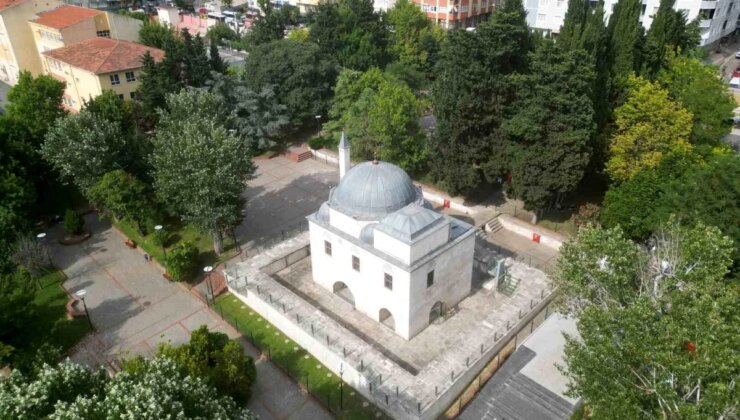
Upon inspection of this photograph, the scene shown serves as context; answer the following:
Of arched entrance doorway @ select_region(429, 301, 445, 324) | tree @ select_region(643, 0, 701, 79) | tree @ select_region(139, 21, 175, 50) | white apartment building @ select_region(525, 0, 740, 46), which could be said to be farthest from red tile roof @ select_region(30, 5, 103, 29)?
tree @ select_region(643, 0, 701, 79)

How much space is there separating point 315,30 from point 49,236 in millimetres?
42261

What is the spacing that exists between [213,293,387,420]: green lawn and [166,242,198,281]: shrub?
3.49 metres

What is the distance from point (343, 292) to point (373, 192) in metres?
8.27

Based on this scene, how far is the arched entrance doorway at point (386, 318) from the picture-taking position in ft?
107

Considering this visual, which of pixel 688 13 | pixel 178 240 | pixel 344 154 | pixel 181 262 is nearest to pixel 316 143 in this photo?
pixel 178 240

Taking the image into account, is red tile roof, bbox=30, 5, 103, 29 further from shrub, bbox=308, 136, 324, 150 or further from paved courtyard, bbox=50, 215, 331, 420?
paved courtyard, bbox=50, 215, 331, 420

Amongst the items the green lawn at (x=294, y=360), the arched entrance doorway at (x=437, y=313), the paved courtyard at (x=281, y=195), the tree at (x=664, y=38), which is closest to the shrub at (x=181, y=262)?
the green lawn at (x=294, y=360)

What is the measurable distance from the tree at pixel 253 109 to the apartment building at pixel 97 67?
33.4 ft

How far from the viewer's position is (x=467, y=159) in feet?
139

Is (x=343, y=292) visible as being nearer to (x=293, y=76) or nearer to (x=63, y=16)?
(x=293, y=76)

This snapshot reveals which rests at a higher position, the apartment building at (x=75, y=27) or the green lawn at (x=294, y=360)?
the apartment building at (x=75, y=27)

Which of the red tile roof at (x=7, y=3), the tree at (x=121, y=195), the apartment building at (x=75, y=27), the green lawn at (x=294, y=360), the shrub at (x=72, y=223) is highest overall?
the red tile roof at (x=7, y=3)

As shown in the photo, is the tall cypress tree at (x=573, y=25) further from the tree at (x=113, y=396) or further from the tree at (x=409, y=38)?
the tree at (x=113, y=396)

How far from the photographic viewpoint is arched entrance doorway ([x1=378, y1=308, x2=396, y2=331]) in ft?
107
